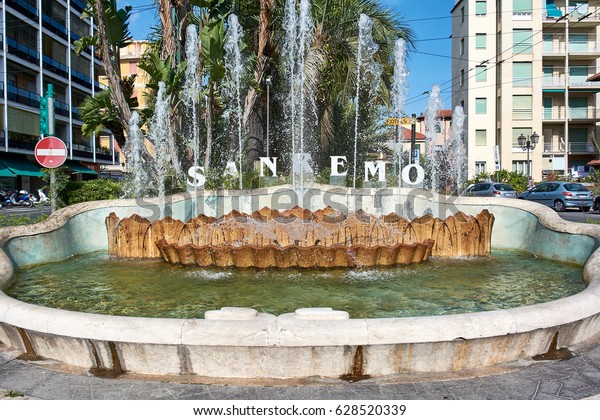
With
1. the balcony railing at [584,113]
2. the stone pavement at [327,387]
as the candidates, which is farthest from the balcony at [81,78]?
the stone pavement at [327,387]

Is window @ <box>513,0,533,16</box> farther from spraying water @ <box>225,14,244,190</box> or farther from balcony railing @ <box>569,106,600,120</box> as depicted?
spraying water @ <box>225,14,244,190</box>

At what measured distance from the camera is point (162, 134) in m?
13.2

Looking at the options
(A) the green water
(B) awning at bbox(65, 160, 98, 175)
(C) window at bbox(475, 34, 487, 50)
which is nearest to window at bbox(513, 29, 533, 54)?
(C) window at bbox(475, 34, 487, 50)

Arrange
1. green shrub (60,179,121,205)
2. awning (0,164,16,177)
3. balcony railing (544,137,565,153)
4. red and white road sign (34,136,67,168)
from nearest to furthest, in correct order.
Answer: red and white road sign (34,136,67,168)
green shrub (60,179,121,205)
awning (0,164,16,177)
balcony railing (544,137,565,153)

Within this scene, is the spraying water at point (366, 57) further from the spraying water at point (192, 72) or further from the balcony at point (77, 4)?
the balcony at point (77, 4)

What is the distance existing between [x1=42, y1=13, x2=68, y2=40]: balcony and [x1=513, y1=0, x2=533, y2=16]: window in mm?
36253

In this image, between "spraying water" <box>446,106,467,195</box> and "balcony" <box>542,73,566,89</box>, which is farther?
"balcony" <box>542,73,566,89</box>

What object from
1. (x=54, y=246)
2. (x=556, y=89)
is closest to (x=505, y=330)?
(x=54, y=246)

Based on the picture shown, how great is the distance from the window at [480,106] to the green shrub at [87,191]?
113 ft

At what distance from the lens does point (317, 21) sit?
18703 mm

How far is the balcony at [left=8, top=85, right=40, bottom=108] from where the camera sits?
3521 centimetres

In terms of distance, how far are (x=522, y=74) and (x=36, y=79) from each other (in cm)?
3727

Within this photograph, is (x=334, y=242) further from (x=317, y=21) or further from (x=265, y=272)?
(x=317, y=21)

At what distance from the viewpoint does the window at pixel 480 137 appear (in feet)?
131
